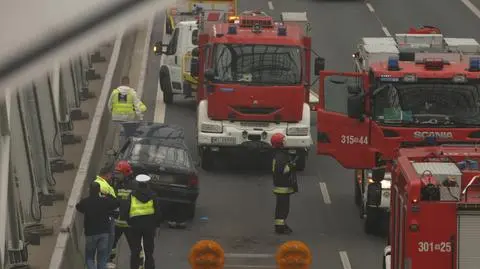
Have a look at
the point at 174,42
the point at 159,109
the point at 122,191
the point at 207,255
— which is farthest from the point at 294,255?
the point at 159,109

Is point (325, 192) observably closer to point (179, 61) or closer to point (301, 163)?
point (301, 163)

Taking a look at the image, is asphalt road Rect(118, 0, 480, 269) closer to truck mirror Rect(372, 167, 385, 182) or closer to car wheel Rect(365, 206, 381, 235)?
car wheel Rect(365, 206, 381, 235)

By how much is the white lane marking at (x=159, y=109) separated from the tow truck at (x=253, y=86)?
524cm

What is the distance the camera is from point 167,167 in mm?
20594

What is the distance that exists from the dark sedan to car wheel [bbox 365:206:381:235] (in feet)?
9.40

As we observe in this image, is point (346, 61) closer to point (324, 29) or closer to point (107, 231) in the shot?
point (324, 29)

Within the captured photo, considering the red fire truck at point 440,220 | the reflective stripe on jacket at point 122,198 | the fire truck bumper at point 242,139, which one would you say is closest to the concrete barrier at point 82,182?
the reflective stripe on jacket at point 122,198

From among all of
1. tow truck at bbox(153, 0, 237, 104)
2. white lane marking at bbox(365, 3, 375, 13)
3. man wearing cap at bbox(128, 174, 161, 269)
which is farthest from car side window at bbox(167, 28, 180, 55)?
white lane marking at bbox(365, 3, 375, 13)

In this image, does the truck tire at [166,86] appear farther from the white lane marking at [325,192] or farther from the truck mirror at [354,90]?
the truck mirror at [354,90]

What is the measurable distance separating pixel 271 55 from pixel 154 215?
856 cm

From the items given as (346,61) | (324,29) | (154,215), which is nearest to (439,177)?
(154,215)

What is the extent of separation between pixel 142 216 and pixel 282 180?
13.6 ft

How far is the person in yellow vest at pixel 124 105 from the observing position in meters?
25.4

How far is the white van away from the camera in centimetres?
3111
